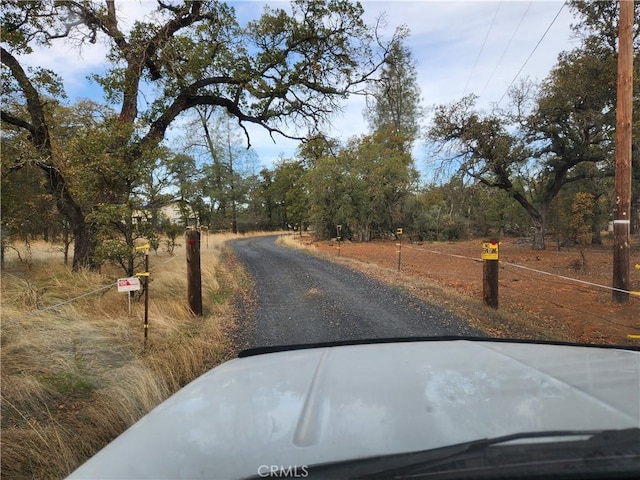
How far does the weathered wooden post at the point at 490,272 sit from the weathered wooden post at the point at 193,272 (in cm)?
540

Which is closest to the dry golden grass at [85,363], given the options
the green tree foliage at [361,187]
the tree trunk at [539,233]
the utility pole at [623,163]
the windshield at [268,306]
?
the windshield at [268,306]

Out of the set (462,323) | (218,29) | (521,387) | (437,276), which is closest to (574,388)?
(521,387)

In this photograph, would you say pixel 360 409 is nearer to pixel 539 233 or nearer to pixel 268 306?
pixel 268 306

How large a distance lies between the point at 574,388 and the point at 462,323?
5.69m

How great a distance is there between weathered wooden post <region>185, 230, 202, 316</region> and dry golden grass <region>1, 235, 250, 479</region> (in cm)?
22

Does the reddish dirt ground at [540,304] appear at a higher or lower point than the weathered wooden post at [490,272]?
lower

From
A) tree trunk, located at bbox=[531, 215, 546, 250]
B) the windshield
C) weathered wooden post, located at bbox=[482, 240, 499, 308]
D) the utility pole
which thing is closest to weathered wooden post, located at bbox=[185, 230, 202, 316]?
the windshield

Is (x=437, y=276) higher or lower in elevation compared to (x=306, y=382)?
lower

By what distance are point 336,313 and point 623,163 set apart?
7.14m

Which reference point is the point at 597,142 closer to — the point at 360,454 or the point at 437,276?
the point at 437,276

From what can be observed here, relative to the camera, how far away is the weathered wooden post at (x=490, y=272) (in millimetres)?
8273

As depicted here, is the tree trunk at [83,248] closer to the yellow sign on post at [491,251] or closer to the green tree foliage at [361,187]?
the yellow sign on post at [491,251]

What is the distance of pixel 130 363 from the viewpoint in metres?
5.12

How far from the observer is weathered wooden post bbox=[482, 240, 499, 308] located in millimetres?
8273
